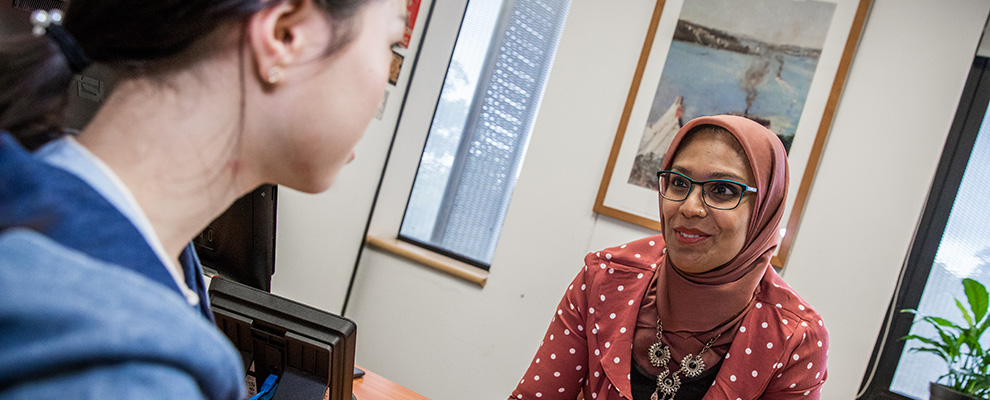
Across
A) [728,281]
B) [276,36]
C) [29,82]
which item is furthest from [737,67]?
[29,82]

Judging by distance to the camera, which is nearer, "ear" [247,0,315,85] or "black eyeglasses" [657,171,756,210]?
"ear" [247,0,315,85]

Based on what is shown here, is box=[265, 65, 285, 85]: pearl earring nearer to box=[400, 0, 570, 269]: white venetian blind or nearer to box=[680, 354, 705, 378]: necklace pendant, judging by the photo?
box=[680, 354, 705, 378]: necklace pendant

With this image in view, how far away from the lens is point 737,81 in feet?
6.66

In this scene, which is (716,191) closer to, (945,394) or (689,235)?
(689,235)

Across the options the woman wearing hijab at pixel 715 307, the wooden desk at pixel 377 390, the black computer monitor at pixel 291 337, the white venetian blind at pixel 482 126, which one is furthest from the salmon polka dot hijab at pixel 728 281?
the white venetian blind at pixel 482 126

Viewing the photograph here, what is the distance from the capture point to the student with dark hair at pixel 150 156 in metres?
0.27

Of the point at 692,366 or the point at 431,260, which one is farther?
the point at 431,260

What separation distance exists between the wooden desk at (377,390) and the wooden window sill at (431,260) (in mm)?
969

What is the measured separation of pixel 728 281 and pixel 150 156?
1228mm

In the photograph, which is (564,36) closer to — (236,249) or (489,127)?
(489,127)

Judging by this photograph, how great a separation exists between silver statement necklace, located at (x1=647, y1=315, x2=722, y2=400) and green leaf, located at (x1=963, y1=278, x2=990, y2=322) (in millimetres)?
1102

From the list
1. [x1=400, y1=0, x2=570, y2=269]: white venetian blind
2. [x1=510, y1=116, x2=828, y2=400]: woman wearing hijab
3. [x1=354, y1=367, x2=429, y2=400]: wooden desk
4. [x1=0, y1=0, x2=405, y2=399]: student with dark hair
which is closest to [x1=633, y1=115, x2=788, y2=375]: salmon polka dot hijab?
[x1=510, y1=116, x2=828, y2=400]: woman wearing hijab

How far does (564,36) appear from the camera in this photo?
230 centimetres

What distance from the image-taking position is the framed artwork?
1.91m
